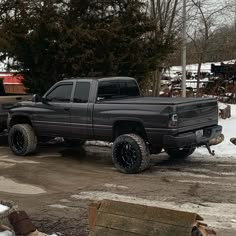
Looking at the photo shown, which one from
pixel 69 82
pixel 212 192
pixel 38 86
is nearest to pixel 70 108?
pixel 69 82

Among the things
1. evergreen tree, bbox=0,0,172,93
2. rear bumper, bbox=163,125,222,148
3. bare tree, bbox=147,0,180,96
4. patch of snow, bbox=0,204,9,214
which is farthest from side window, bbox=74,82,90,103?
bare tree, bbox=147,0,180,96

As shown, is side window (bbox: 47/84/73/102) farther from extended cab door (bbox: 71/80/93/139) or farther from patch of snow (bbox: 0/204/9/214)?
patch of snow (bbox: 0/204/9/214)

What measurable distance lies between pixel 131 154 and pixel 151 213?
475 centimetres

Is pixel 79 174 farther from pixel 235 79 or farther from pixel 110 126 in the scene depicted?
pixel 235 79

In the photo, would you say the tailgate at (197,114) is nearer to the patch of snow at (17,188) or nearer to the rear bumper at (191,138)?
the rear bumper at (191,138)

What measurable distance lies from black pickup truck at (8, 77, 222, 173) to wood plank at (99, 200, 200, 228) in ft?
13.7

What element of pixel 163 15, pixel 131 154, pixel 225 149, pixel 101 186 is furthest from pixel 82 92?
pixel 163 15

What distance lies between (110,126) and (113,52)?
496 centimetres

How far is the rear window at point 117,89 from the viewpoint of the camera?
33.4ft

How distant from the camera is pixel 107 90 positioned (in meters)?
10.3

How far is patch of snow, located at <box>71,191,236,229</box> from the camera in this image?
6113 millimetres

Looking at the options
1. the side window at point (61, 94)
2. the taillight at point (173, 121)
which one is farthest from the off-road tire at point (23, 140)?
the taillight at point (173, 121)

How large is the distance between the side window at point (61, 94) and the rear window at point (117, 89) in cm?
77

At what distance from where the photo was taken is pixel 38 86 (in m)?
15.0
